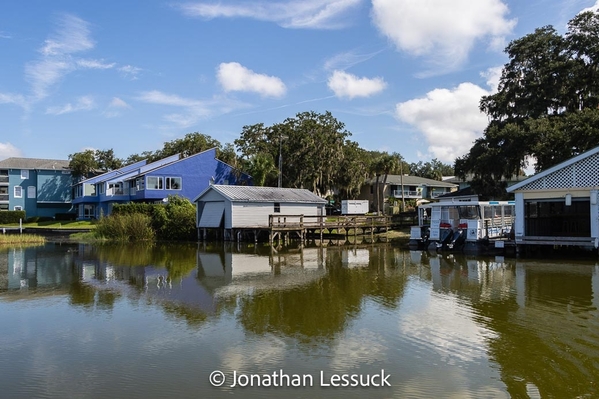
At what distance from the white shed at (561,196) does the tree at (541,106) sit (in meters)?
5.76

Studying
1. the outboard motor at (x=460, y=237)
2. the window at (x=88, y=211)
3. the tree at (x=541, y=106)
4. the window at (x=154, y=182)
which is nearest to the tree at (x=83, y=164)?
the window at (x=88, y=211)

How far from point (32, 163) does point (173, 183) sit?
2999 centimetres

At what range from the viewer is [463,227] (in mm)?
27781

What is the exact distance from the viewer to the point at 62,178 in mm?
69125

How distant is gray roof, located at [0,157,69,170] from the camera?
66.6 metres

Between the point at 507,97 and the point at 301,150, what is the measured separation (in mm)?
22874

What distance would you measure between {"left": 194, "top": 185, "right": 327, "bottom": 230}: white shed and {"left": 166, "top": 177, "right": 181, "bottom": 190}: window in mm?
11941

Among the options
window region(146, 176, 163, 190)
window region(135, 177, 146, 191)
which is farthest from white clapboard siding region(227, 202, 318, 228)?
window region(135, 177, 146, 191)

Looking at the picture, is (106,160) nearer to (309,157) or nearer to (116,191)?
(116,191)

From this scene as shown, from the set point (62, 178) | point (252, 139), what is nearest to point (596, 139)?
point (252, 139)

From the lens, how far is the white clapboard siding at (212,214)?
124 feet

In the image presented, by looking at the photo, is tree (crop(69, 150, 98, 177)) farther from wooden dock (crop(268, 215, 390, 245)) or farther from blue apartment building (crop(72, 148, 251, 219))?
wooden dock (crop(268, 215, 390, 245))

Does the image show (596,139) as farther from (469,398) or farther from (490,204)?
(469,398)

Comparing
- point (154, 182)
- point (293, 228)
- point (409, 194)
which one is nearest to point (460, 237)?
point (293, 228)
